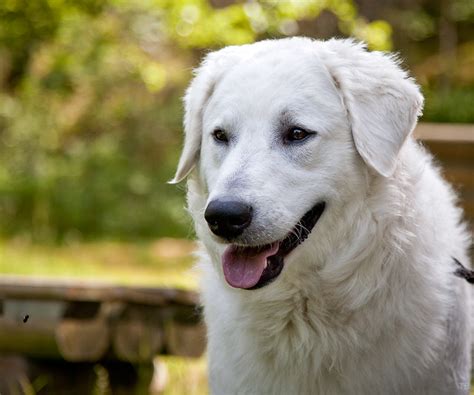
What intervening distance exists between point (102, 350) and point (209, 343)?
2057mm

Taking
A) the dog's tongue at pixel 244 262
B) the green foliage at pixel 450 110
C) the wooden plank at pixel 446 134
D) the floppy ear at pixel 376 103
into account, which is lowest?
the green foliage at pixel 450 110

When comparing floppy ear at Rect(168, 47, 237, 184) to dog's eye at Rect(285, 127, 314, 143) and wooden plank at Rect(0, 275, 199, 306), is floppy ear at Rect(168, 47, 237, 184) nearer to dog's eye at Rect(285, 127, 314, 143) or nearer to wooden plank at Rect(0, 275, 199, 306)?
dog's eye at Rect(285, 127, 314, 143)

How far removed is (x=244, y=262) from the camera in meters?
3.32

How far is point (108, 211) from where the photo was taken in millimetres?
11461

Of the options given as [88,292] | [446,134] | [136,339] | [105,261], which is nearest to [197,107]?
[88,292]

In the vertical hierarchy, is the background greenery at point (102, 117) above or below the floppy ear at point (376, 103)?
below

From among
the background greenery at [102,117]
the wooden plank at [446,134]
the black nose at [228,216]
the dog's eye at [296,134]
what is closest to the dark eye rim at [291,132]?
the dog's eye at [296,134]

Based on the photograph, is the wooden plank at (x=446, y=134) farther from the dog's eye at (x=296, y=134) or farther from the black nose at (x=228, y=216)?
the black nose at (x=228, y=216)

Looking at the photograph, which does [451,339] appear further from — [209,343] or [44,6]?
[44,6]

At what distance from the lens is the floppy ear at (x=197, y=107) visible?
12.0 ft

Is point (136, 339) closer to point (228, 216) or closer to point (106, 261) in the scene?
point (228, 216)

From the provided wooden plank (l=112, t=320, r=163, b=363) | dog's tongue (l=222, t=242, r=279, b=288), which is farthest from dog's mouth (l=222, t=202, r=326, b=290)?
wooden plank (l=112, t=320, r=163, b=363)

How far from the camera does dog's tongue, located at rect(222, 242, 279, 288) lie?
3.27 metres

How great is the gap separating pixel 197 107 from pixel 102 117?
9.43 m
